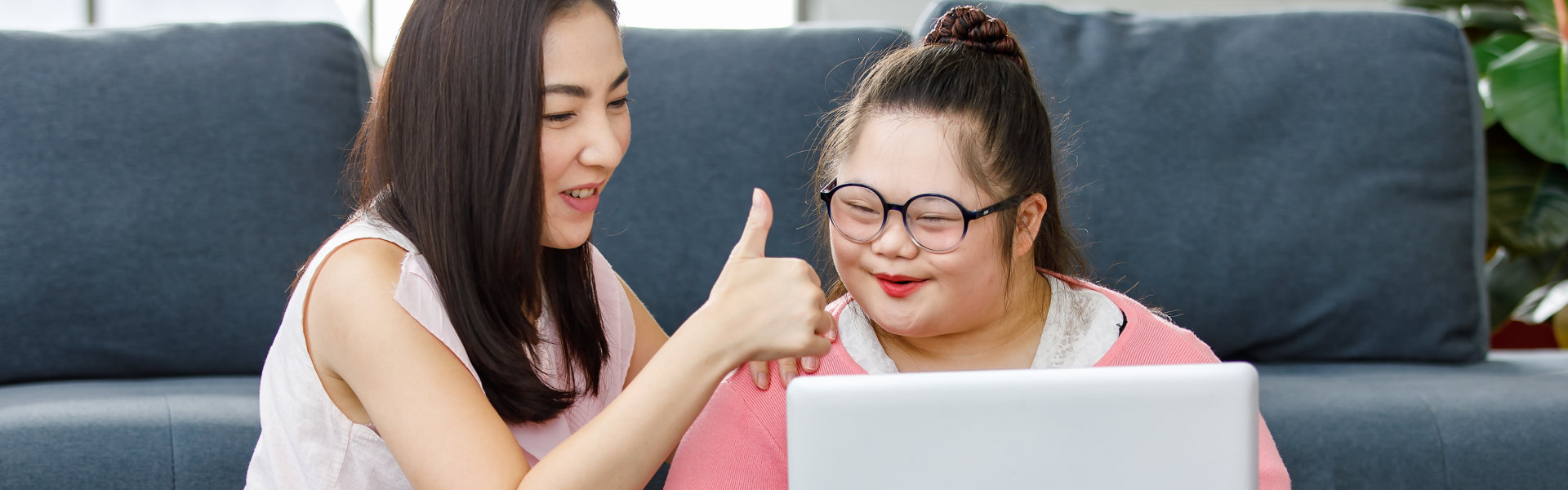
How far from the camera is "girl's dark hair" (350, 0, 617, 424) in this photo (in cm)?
95

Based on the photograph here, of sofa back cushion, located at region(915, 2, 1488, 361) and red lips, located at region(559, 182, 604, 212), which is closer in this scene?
red lips, located at region(559, 182, 604, 212)

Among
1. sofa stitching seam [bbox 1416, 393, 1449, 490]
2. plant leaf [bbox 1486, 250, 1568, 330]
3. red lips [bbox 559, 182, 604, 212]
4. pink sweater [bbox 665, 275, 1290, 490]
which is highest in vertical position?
red lips [bbox 559, 182, 604, 212]

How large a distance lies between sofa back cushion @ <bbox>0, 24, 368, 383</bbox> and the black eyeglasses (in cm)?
102

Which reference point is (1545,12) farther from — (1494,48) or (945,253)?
(945,253)

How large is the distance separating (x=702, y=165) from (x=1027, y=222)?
72cm

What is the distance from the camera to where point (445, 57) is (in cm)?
96

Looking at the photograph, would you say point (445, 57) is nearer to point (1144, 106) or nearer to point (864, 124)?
point (864, 124)

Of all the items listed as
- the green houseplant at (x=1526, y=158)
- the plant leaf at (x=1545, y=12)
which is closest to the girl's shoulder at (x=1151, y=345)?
the green houseplant at (x=1526, y=158)

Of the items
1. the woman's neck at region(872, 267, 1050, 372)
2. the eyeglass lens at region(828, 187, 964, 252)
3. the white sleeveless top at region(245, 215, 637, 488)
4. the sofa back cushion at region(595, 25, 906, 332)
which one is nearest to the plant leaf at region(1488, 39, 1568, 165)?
the sofa back cushion at region(595, 25, 906, 332)

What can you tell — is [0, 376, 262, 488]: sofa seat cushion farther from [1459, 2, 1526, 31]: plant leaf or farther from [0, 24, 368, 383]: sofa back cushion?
[1459, 2, 1526, 31]: plant leaf

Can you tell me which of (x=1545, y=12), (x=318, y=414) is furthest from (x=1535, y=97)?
(x=318, y=414)

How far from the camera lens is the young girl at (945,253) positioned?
2.87 feet

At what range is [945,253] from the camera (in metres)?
0.88

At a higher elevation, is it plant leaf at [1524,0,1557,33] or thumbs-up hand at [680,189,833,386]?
plant leaf at [1524,0,1557,33]
